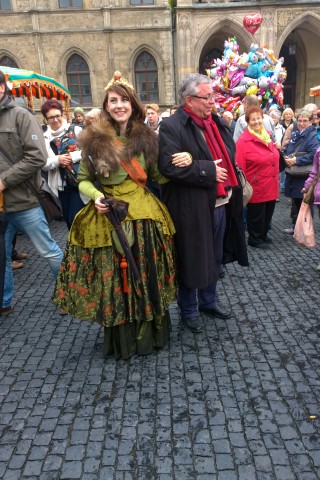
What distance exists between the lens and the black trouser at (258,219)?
5.21m

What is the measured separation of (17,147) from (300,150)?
384 cm

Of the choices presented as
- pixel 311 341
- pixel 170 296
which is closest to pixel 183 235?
pixel 170 296

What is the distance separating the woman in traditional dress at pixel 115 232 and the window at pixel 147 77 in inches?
761

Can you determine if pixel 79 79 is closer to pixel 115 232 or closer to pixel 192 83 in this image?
pixel 192 83

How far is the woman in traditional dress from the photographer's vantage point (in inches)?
101

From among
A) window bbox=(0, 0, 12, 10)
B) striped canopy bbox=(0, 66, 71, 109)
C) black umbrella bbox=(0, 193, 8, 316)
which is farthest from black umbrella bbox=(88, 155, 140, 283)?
window bbox=(0, 0, 12, 10)

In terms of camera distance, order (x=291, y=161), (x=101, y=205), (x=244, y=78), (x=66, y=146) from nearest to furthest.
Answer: (x=101, y=205), (x=66, y=146), (x=291, y=161), (x=244, y=78)

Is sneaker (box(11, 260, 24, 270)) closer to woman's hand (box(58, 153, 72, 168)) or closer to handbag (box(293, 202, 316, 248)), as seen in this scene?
woman's hand (box(58, 153, 72, 168))

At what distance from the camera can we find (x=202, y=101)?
9.12 feet

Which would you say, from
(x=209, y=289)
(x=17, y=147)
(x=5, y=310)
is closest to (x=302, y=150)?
(x=209, y=289)

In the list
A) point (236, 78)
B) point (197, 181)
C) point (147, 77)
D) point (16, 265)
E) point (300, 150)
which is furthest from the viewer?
point (147, 77)

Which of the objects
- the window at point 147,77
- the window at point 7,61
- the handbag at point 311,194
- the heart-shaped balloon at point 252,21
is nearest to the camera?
the handbag at point 311,194

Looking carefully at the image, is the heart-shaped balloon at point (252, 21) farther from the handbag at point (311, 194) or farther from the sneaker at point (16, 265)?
the sneaker at point (16, 265)

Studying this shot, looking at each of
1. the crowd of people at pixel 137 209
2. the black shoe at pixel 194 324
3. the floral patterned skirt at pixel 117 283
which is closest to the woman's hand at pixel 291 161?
the crowd of people at pixel 137 209
